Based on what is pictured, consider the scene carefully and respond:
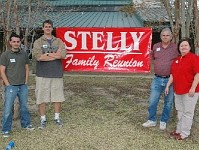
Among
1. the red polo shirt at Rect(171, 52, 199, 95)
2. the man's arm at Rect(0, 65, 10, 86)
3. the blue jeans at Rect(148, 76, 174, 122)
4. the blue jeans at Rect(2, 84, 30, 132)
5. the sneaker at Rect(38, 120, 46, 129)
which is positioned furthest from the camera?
the sneaker at Rect(38, 120, 46, 129)

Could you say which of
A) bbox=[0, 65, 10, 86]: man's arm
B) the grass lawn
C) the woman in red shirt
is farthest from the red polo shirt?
bbox=[0, 65, 10, 86]: man's arm

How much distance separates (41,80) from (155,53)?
2127 millimetres

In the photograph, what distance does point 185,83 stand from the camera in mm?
5574

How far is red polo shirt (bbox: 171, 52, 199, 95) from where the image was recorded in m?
5.50

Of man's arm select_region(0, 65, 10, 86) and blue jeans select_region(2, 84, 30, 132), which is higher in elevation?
man's arm select_region(0, 65, 10, 86)

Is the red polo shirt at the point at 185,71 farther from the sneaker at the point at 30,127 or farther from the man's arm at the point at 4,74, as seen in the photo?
the man's arm at the point at 4,74

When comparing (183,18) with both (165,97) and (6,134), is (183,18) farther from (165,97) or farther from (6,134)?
(6,134)

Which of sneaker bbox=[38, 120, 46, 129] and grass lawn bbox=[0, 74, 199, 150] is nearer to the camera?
grass lawn bbox=[0, 74, 199, 150]

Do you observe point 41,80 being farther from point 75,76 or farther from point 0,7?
point 75,76

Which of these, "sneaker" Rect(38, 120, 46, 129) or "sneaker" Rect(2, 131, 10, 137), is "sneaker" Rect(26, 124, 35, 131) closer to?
"sneaker" Rect(38, 120, 46, 129)

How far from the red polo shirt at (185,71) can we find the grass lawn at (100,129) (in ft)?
2.99

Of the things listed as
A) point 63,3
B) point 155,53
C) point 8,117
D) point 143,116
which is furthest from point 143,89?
point 63,3

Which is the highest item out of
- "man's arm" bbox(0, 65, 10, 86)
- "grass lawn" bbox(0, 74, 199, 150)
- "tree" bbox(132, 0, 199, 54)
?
"tree" bbox(132, 0, 199, 54)

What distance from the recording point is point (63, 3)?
19891 mm
